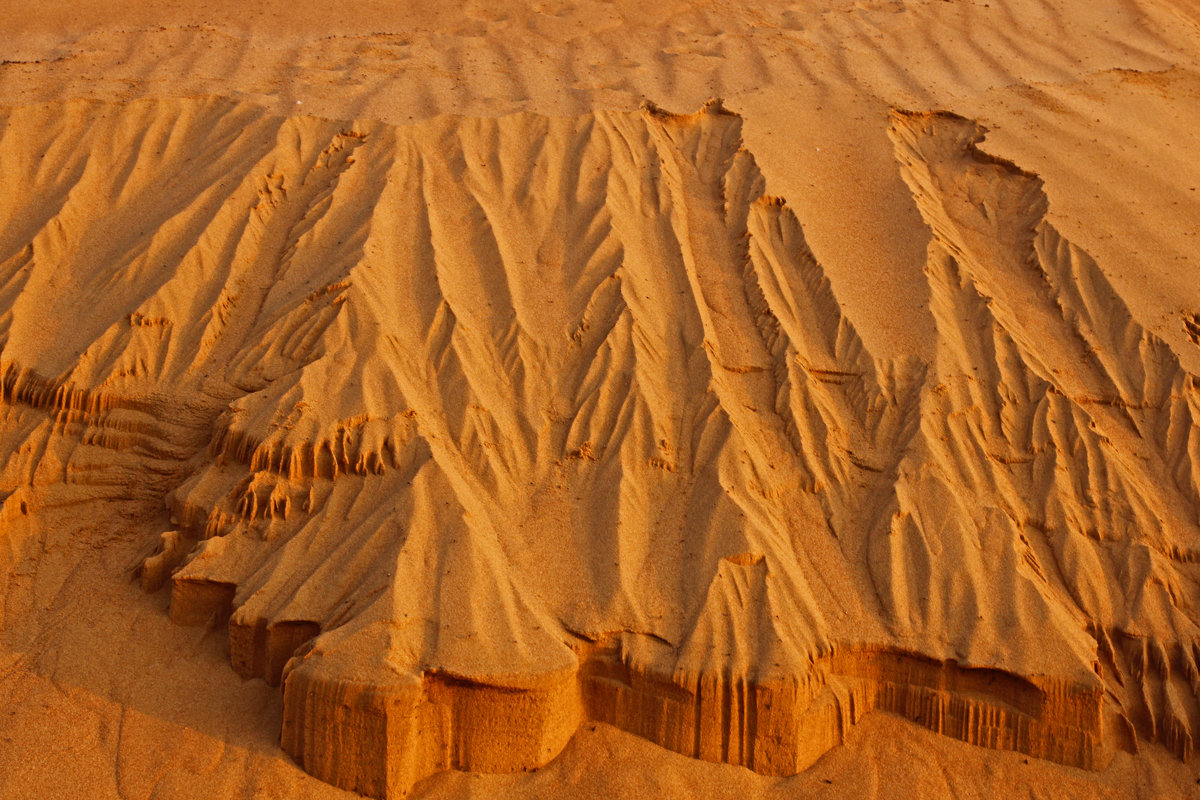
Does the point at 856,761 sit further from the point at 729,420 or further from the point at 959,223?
the point at 959,223

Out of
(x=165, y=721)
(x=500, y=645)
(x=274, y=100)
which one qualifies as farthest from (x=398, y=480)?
(x=274, y=100)

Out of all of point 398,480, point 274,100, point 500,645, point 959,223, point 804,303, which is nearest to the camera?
point 500,645

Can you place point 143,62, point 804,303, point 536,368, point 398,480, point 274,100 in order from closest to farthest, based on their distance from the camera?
point 398,480, point 536,368, point 804,303, point 274,100, point 143,62

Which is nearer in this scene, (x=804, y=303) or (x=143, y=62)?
(x=804, y=303)

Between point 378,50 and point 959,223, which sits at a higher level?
point 378,50
